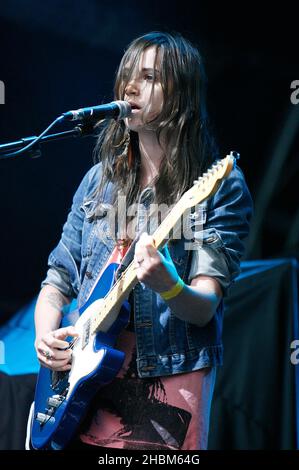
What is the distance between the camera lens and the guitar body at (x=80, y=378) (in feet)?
5.36

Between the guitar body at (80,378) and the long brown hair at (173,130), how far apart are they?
0.27m

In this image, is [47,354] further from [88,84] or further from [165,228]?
[88,84]

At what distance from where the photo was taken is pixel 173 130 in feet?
6.10

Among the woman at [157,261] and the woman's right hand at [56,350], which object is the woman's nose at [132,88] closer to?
the woman at [157,261]

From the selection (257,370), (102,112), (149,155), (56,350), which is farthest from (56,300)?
(257,370)

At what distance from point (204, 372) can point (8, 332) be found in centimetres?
140

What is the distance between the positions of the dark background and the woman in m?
1.37

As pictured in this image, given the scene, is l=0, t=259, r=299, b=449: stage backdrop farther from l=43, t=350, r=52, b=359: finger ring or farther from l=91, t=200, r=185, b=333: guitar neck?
l=91, t=200, r=185, b=333: guitar neck

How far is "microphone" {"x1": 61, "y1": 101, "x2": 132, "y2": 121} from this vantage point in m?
1.65

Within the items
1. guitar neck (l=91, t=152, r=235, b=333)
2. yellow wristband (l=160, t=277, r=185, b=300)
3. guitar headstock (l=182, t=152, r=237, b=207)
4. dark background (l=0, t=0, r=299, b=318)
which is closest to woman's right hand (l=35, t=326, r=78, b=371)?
guitar neck (l=91, t=152, r=235, b=333)

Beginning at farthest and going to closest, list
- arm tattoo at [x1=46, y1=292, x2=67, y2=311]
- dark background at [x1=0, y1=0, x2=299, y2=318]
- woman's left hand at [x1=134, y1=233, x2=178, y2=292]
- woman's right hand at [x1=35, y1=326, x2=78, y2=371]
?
dark background at [x1=0, y1=0, x2=299, y2=318], arm tattoo at [x1=46, y1=292, x2=67, y2=311], woman's right hand at [x1=35, y1=326, x2=78, y2=371], woman's left hand at [x1=134, y1=233, x2=178, y2=292]

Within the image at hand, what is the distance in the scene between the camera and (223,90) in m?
3.56

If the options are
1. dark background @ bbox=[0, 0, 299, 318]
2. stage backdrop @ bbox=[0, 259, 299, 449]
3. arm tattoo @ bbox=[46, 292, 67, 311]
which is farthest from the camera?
dark background @ bbox=[0, 0, 299, 318]
